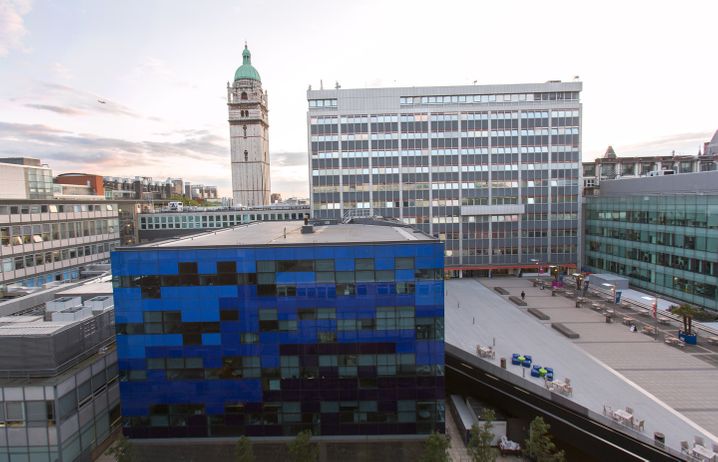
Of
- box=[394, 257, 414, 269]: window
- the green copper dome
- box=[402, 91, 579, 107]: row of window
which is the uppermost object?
the green copper dome

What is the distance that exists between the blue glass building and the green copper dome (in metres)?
128

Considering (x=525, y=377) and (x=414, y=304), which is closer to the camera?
(x=414, y=304)

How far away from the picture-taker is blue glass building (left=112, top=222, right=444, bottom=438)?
92.5ft

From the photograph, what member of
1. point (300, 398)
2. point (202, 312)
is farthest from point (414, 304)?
point (202, 312)

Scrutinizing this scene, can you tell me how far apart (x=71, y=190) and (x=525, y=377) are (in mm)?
112669

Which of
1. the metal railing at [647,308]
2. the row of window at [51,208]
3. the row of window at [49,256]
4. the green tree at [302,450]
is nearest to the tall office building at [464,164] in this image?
the metal railing at [647,308]

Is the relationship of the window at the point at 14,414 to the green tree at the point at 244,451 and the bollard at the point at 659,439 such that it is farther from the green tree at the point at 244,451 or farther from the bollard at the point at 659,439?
the bollard at the point at 659,439

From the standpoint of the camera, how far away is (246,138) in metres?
141

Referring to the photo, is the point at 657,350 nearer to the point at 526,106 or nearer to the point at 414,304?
the point at 414,304

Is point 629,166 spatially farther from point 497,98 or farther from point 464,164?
point 464,164

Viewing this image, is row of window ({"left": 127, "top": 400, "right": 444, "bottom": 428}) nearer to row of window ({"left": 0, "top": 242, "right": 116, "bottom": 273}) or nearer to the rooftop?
row of window ({"left": 0, "top": 242, "right": 116, "bottom": 273})

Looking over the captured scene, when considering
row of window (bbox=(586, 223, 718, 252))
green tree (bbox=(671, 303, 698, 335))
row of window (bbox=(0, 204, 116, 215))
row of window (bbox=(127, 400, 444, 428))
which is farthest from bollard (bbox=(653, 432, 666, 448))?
row of window (bbox=(0, 204, 116, 215))

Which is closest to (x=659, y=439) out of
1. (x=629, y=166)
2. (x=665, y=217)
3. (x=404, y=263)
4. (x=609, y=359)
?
(x=609, y=359)

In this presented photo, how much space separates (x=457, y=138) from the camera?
3017 inches
